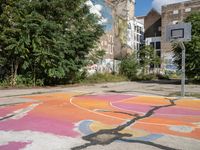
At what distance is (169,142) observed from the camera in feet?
23.4

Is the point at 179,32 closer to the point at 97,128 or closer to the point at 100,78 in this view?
the point at 97,128

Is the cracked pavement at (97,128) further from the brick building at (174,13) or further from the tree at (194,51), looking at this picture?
the brick building at (174,13)

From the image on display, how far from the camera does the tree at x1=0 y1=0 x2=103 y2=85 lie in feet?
72.3

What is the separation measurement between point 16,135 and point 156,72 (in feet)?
146

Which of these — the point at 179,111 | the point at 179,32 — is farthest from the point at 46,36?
the point at 179,111

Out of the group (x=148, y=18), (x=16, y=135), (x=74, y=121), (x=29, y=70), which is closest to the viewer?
(x=16, y=135)

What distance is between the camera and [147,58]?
45.4 meters

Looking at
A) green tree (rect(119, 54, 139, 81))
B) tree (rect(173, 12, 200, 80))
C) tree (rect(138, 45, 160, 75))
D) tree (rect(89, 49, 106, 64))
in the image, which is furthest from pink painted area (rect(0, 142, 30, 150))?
tree (rect(138, 45, 160, 75))

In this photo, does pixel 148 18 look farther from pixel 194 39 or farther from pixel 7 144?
pixel 7 144

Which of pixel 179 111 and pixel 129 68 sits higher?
pixel 129 68

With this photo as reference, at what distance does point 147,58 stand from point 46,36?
24872 millimetres

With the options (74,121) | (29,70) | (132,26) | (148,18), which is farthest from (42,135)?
(148,18)

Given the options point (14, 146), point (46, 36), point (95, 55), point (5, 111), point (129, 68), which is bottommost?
point (14, 146)

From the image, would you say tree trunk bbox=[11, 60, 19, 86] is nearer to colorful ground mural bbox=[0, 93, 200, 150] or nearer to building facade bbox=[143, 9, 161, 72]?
colorful ground mural bbox=[0, 93, 200, 150]
